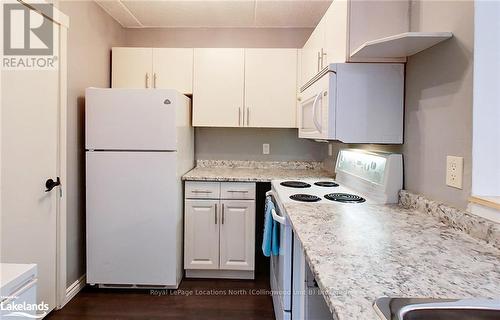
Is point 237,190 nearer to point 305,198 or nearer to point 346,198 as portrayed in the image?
point 305,198

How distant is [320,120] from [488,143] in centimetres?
91

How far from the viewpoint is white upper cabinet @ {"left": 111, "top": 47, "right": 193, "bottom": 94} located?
9.57 ft

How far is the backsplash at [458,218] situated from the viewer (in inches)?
40.4

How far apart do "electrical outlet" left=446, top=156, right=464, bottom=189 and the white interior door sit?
86.8 inches

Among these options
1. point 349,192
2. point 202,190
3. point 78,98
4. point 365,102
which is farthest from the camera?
point 202,190

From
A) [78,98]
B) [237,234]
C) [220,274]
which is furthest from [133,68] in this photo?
[220,274]

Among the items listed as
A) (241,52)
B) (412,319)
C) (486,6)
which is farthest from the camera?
(241,52)

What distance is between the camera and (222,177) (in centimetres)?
262

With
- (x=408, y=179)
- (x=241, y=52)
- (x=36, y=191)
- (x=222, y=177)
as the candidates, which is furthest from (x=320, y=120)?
(x=36, y=191)

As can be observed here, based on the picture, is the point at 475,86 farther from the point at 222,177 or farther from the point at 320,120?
the point at 222,177

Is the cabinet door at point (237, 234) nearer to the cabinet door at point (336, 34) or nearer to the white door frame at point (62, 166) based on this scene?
the white door frame at point (62, 166)

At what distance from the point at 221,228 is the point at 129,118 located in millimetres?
1159

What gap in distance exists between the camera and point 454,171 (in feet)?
4.08

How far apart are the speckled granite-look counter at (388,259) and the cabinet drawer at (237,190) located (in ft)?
4.14
